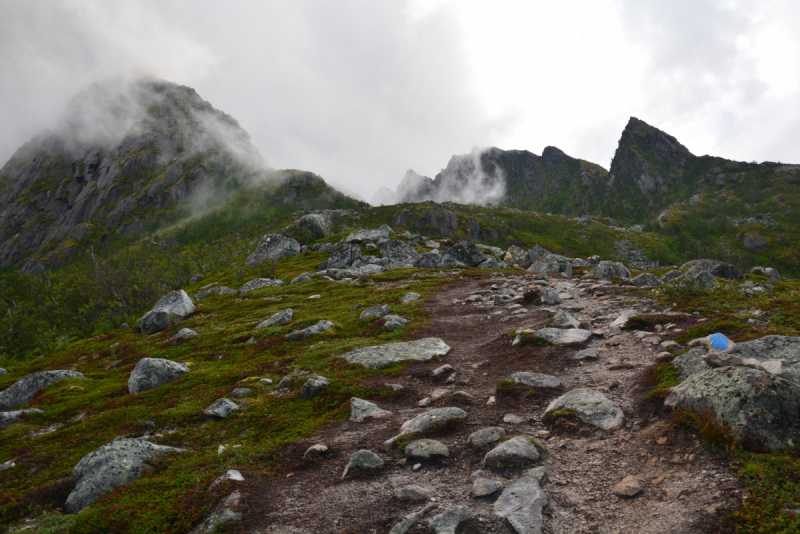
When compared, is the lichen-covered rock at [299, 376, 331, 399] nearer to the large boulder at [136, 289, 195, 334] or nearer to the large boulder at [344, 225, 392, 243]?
the large boulder at [136, 289, 195, 334]

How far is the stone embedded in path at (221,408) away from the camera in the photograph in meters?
14.3

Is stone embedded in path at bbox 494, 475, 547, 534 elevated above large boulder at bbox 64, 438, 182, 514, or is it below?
above

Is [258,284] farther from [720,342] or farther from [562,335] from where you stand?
[720,342]

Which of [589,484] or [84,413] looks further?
[84,413]

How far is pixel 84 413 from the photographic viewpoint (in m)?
18.6

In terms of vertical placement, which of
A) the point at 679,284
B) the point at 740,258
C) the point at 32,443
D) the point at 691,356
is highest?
the point at 740,258

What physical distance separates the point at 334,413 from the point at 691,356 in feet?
42.7

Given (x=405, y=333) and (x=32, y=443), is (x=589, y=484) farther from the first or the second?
(x=32, y=443)

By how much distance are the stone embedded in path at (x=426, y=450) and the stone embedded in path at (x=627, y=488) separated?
411 centimetres

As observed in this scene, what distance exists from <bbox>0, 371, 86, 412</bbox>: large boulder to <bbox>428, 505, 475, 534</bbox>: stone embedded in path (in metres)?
28.8

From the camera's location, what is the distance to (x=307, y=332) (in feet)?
86.8

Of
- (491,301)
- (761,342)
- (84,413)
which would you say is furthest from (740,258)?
(84,413)

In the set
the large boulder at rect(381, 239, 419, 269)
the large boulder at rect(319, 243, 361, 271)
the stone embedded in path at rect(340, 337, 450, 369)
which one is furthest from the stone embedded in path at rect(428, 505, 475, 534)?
the large boulder at rect(319, 243, 361, 271)

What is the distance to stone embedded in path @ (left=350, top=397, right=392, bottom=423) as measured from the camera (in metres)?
13.2
